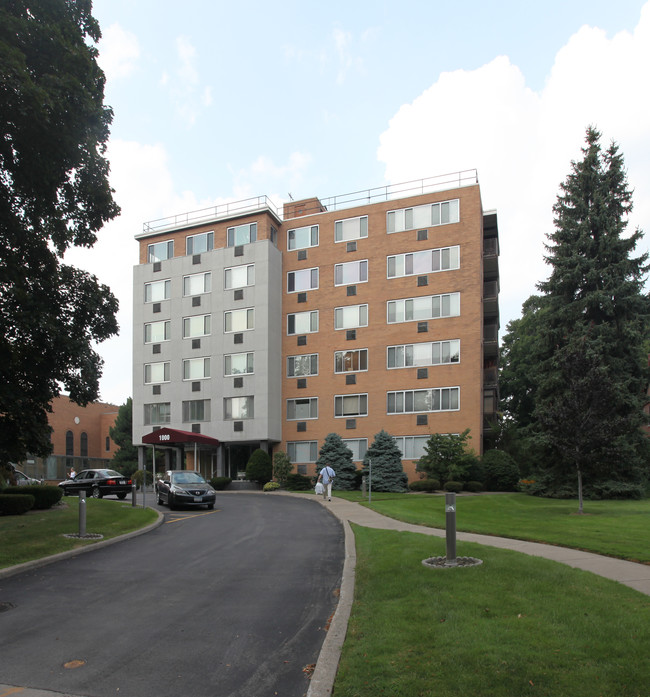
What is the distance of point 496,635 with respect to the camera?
18.3 ft

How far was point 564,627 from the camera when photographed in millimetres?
5727

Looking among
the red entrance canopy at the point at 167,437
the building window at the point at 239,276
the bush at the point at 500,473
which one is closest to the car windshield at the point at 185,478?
the red entrance canopy at the point at 167,437

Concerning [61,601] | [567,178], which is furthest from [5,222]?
[567,178]

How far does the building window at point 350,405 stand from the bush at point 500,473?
8.47m

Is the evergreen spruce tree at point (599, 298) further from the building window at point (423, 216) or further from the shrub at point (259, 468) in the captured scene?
the shrub at point (259, 468)

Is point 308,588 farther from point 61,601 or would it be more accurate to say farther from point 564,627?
point 564,627

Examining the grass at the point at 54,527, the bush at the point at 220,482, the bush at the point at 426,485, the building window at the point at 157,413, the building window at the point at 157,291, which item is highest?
the building window at the point at 157,291

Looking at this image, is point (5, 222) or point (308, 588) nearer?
point (308, 588)

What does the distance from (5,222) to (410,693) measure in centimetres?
1400

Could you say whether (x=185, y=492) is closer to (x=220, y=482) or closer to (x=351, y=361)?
(x=220, y=482)

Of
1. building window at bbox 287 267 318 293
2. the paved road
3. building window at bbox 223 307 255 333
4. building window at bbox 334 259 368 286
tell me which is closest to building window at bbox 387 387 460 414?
building window at bbox 334 259 368 286

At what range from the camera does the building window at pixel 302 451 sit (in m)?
41.5

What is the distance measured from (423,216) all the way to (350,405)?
42.5ft

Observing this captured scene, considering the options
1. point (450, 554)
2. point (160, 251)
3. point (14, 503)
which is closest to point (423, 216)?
point (160, 251)
